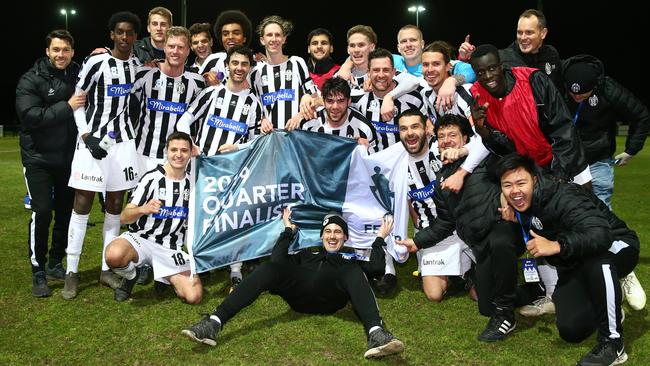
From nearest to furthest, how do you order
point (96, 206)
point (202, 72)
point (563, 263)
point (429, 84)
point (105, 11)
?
point (563, 263) < point (429, 84) < point (202, 72) < point (96, 206) < point (105, 11)

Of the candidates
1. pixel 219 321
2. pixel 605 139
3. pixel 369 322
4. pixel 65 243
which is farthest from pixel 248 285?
pixel 605 139

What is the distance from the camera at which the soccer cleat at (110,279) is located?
18.7 feet

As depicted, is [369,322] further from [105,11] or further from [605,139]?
[105,11]

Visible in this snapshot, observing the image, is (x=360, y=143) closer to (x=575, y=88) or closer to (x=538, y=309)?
(x=575, y=88)

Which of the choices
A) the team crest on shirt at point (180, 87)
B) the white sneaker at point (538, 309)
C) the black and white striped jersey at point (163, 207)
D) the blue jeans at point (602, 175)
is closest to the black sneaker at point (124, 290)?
the black and white striped jersey at point (163, 207)

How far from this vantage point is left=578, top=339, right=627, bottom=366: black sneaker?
154 inches

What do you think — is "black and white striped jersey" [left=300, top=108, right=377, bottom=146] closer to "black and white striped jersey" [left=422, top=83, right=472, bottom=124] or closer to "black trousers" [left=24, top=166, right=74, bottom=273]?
"black and white striped jersey" [left=422, top=83, right=472, bottom=124]

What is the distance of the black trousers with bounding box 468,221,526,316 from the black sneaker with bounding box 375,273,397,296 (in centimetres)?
111

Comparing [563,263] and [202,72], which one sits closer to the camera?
[563,263]

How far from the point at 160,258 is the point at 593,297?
3527 millimetres

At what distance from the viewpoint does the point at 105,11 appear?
49.3m

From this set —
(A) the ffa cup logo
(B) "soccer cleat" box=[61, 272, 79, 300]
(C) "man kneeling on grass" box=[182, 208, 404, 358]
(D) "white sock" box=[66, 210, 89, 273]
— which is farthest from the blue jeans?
(B) "soccer cleat" box=[61, 272, 79, 300]

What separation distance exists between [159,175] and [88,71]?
1260 millimetres

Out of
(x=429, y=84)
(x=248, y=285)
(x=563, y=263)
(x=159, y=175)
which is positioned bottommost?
(x=248, y=285)
